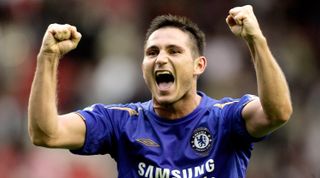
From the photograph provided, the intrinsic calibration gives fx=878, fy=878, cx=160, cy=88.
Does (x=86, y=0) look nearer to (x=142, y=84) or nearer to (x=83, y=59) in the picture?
(x=83, y=59)

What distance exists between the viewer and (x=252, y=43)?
5293mm

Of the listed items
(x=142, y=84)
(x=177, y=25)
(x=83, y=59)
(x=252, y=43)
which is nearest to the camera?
(x=252, y=43)

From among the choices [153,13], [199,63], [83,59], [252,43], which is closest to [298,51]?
[153,13]

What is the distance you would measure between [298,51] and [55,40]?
6169 mm

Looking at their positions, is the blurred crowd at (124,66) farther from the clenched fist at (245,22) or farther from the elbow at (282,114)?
the clenched fist at (245,22)

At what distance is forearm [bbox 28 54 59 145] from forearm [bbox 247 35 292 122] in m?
1.22

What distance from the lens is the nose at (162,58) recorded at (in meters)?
5.90

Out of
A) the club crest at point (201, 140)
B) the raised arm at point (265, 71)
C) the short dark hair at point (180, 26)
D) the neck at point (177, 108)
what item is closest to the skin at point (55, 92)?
the raised arm at point (265, 71)

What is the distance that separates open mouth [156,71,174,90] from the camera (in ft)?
19.5

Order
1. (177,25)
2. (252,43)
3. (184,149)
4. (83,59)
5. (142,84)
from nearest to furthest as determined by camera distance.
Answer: (252,43), (184,149), (177,25), (142,84), (83,59)

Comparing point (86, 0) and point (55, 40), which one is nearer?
point (55, 40)

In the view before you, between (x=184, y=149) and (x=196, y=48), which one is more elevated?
(x=196, y=48)

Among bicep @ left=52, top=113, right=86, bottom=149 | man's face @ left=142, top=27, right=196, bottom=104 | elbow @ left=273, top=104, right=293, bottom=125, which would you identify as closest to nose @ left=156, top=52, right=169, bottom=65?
man's face @ left=142, top=27, right=196, bottom=104

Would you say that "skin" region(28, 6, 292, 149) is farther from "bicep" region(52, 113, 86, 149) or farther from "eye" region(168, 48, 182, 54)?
"eye" region(168, 48, 182, 54)
